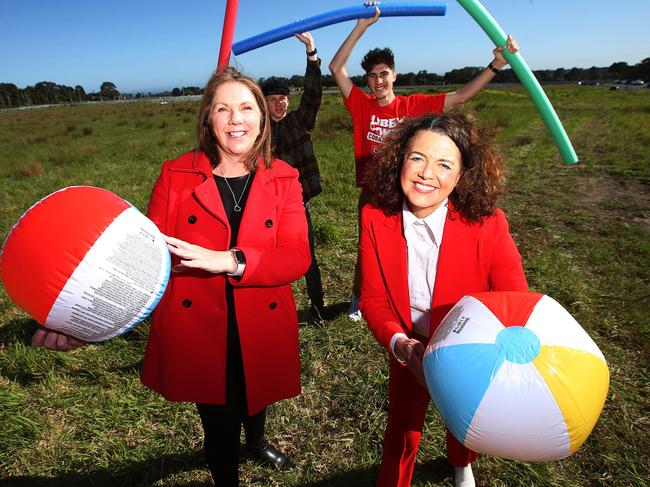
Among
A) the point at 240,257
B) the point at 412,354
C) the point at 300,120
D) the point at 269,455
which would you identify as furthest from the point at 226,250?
the point at 300,120

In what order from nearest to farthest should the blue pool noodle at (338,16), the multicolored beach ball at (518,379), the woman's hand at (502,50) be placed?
the multicolored beach ball at (518,379) → the blue pool noodle at (338,16) → the woman's hand at (502,50)

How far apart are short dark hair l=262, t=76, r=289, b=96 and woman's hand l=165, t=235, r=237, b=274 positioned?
2206 millimetres

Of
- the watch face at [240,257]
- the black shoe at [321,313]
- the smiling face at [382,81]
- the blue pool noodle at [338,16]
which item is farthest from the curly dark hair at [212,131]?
the black shoe at [321,313]

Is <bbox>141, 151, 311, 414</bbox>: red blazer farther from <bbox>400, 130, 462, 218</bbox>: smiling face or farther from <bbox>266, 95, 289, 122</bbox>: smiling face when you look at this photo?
<bbox>266, 95, 289, 122</bbox>: smiling face

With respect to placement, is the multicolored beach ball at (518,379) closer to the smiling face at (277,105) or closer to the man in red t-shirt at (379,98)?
the man in red t-shirt at (379,98)

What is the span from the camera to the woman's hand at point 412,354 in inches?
60.7

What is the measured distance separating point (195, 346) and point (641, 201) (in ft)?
28.2

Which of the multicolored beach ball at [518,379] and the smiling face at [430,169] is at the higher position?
the smiling face at [430,169]

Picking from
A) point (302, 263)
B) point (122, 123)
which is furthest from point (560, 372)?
point (122, 123)

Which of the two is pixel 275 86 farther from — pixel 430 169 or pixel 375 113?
pixel 430 169

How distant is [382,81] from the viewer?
3.39 m

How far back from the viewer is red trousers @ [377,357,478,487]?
1.92 meters

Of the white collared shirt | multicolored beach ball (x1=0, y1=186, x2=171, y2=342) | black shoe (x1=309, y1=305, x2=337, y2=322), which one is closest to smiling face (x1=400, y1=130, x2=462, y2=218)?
the white collared shirt

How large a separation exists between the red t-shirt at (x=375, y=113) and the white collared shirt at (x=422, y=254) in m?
1.55
